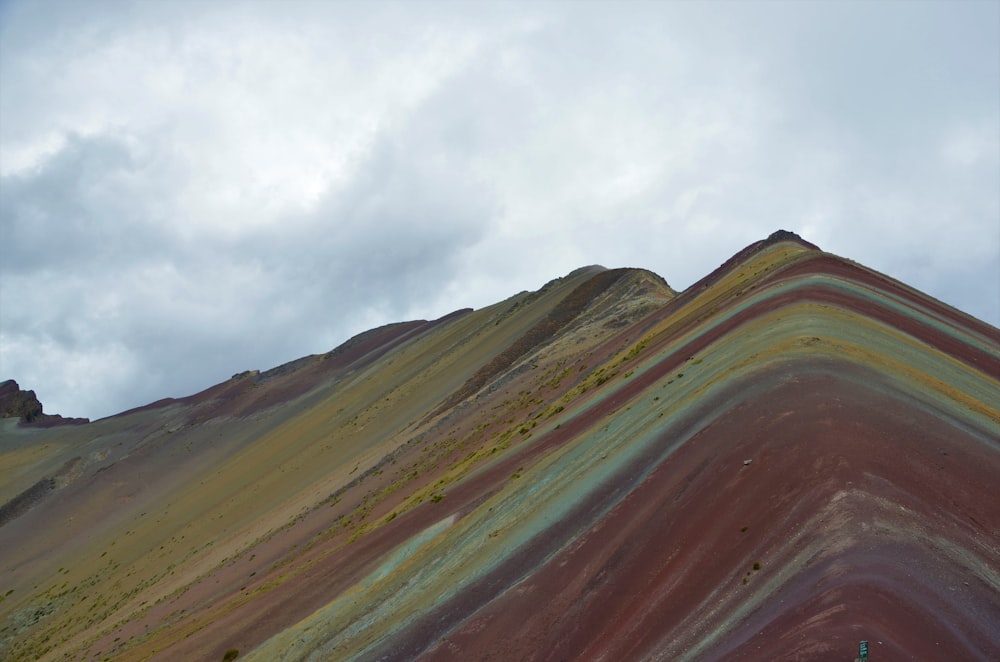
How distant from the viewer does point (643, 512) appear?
2333 centimetres

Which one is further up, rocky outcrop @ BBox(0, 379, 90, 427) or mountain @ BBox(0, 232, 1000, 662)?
rocky outcrop @ BBox(0, 379, 90, 427)

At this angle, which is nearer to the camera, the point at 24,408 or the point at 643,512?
the point at 643,512

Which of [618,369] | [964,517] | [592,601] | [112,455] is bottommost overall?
[964,517]

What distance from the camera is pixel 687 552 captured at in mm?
20219

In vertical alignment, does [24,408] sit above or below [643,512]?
above

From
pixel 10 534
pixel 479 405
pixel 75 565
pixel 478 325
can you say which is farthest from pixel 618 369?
pixel 10 534

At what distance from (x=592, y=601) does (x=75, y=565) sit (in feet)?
245

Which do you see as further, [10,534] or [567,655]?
[10,534]

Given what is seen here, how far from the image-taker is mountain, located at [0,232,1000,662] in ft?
55.7

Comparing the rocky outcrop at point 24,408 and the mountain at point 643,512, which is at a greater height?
the rocky outcrop at point 24,408

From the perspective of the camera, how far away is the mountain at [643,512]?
17.0 meters

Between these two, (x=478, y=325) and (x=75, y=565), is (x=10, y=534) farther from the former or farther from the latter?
(x=478, y=325)

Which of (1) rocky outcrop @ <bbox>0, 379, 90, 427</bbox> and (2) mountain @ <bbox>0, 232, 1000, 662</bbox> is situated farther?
(1) rocky outcrop @ <bbox>0, 379, 90, 427</bbox>

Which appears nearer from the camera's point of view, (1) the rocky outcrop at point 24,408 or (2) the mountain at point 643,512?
(2) the mountain at point 643,512
